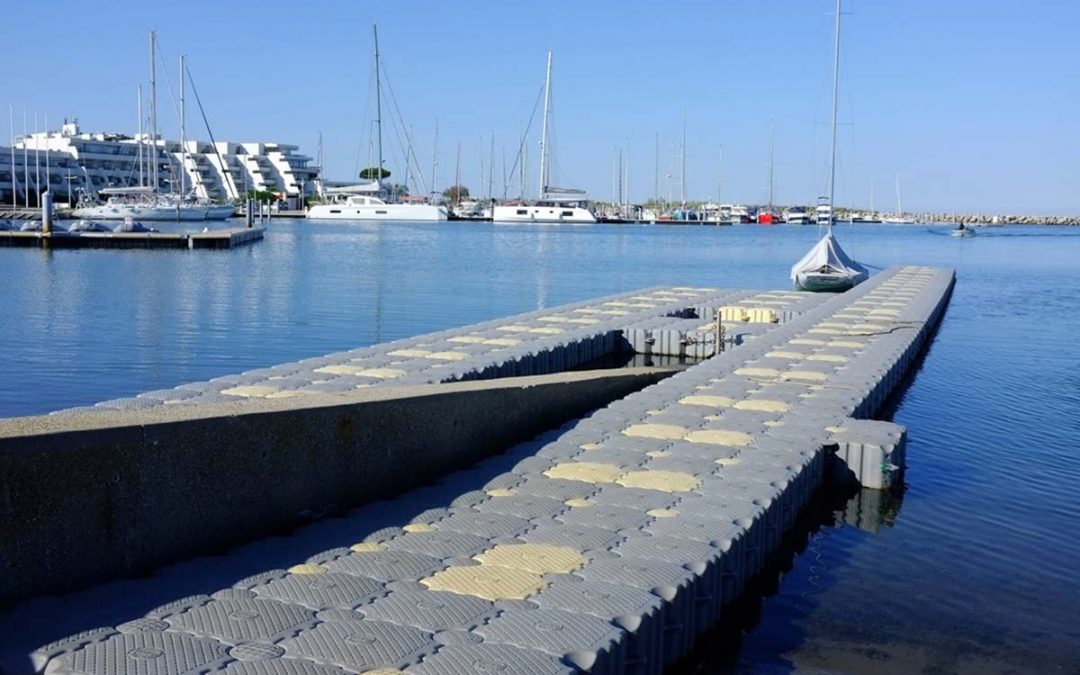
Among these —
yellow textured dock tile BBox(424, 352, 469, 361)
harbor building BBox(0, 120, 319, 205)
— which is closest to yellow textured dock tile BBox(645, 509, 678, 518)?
yellow textured dock tile BBox(424, 352, 469, 361)

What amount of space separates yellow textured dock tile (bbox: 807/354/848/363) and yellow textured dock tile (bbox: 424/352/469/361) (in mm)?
5905

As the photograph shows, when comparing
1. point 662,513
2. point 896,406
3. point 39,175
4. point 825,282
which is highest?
point 39,175

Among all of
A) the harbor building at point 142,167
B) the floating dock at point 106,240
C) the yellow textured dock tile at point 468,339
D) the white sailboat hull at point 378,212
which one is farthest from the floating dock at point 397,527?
the white sailboat hull at point 378,212

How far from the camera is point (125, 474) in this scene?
7012 millimetres

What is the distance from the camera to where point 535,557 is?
759cm

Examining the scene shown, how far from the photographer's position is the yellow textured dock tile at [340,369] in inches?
631

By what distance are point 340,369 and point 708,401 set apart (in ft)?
18.5

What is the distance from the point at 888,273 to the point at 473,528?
131ft

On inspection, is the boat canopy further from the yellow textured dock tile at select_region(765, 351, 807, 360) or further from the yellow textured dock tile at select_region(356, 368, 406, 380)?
the yellow textured dock tile at select_region(356, 368, 406, 380)

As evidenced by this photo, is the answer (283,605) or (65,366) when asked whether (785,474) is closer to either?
(283,605)

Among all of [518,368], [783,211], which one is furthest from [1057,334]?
[783,211]

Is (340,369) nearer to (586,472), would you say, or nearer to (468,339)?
(468,339)

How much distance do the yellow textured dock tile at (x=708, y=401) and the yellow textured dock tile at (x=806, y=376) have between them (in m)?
2.25

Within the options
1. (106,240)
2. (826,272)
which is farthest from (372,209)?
(826,272)
